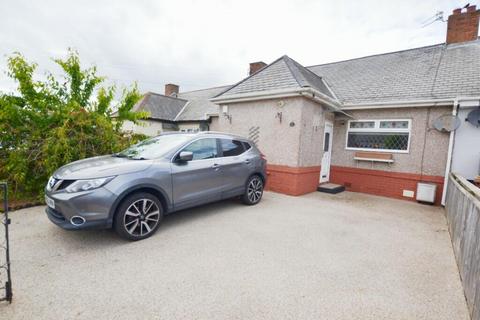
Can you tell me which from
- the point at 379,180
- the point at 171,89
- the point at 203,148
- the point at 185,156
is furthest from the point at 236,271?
the point at 171,89

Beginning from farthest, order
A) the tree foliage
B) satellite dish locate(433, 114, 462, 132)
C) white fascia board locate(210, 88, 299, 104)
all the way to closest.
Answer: white fascia board locate(210, 88, 299, 104)
satellite dish locate(433, 114, 462, 132)
the tree foliage

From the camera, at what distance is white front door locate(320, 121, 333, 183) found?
26.6ft

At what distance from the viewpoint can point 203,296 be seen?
223 centimetres

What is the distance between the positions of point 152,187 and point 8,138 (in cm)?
448

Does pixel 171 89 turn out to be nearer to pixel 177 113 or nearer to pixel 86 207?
pixel 177 113

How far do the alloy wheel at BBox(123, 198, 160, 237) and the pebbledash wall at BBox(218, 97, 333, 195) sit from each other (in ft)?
14.4

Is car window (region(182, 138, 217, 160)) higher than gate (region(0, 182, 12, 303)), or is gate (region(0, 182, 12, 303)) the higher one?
car window (region(182, 138, 217, 160))

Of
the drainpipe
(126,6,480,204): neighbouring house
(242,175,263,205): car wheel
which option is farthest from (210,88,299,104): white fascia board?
the drainpipe

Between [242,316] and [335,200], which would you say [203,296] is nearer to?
[242,316]

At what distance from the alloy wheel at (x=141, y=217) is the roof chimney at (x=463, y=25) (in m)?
13.0

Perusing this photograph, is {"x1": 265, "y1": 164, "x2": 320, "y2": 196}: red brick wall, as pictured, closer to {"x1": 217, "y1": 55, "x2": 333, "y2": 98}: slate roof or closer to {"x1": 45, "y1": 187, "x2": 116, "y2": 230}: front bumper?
{"x1": 217, "y1": 55, "x2": 333, "y2": 98}: slate roof

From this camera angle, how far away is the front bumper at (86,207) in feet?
9.69

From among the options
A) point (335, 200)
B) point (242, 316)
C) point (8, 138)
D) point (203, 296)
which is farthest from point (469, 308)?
point (8, 138)

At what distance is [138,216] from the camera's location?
11.3 feet
